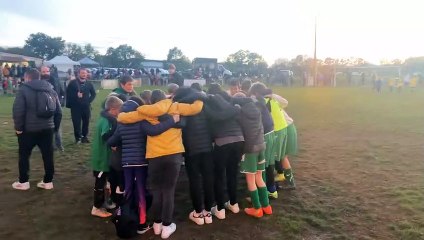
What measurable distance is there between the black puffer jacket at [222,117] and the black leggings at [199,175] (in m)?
0.34

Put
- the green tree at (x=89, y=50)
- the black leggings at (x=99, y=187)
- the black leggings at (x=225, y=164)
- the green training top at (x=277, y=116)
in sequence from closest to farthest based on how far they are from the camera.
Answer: the black leggings at (x=225, y=164)
the black leggings at (x=99, y=187)
the green training top at (x=277, y=116)
the green tree at (x=89, y=50)

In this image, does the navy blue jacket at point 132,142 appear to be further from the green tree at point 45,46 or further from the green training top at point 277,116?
the green tree at point 45,46

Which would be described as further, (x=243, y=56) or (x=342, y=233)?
(x=243, y=56)

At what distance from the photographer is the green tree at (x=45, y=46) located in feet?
292

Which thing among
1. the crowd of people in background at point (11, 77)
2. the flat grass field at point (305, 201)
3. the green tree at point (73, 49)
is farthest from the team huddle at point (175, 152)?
the green tree at point (73, 49)

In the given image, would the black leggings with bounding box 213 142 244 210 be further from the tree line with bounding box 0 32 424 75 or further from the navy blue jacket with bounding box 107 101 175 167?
the tree line with bounding box 0 32 424 75

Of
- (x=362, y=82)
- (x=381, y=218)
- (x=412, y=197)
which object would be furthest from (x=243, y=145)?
(x=362, y=82)

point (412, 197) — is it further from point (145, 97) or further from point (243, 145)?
point (145, 97)

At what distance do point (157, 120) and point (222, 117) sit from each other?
2.79 ft

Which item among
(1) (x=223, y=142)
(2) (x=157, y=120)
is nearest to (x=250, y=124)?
(1) (x=223, y=142)

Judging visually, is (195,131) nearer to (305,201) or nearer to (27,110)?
(305,201)

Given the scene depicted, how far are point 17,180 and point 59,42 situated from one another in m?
91.5

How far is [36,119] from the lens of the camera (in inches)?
237

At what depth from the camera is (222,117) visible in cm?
496
